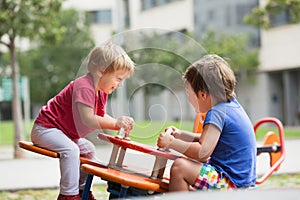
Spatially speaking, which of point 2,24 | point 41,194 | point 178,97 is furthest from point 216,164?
point 2,24

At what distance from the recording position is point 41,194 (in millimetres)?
6660

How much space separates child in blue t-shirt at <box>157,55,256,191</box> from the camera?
293 centimetres

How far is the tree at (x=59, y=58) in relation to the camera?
42219 mm

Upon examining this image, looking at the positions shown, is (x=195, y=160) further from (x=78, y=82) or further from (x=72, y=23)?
(x=72, y=23)

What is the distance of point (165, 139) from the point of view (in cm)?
298

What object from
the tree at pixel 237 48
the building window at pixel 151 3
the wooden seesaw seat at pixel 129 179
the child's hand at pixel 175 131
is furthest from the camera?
the building window at pixel 151 3

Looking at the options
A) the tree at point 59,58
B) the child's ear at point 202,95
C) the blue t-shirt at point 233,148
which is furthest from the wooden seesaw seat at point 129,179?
the tree at point 59,58

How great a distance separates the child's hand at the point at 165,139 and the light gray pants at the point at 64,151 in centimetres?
53

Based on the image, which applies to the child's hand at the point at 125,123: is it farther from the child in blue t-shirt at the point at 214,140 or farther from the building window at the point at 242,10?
the building window at the point at 242,10

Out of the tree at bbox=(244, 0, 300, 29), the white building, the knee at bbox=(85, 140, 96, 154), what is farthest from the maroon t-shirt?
the white building

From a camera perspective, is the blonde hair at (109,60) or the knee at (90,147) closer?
the blonde hair at (109,60)

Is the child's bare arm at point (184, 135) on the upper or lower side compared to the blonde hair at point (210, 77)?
lower

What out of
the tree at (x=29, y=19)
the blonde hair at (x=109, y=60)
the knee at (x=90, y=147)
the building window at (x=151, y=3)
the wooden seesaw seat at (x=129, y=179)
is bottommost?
the wooden seesaw seat at (x=129, y=179)

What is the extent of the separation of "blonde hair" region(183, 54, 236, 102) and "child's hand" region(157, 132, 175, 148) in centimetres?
24
